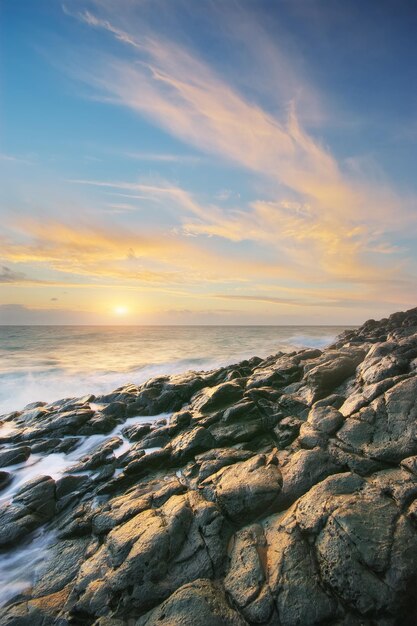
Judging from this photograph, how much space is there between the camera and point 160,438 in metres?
14.0

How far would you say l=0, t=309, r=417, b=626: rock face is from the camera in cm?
632

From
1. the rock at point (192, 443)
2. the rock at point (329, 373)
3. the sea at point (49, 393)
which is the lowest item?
the sea at point (49, 393)

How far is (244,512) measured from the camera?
27.2 feet

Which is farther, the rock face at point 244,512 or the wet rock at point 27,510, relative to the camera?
the wet rock at point 27,510

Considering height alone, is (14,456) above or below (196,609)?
below

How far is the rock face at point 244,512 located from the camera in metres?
6.32

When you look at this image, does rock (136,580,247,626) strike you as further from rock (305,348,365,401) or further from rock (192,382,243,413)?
rock (305,348,365,401)

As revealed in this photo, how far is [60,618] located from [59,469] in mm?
6985

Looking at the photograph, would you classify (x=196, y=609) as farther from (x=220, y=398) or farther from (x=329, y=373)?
(x=329, y=373)

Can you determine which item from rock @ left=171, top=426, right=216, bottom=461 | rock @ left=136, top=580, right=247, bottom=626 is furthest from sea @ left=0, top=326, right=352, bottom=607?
rock @ left=136, top=580, right=247, bottom=626

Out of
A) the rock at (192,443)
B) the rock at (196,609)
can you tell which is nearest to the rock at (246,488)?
the rock at (196,609)

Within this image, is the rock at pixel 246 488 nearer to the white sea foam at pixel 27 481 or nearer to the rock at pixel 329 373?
the white sea foam at pixel 27 481

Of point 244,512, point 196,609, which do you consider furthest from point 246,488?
point 196,609

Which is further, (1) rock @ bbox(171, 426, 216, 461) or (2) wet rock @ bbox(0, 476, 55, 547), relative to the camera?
(1) rock @ bbox(171, 426, 216, 461)
